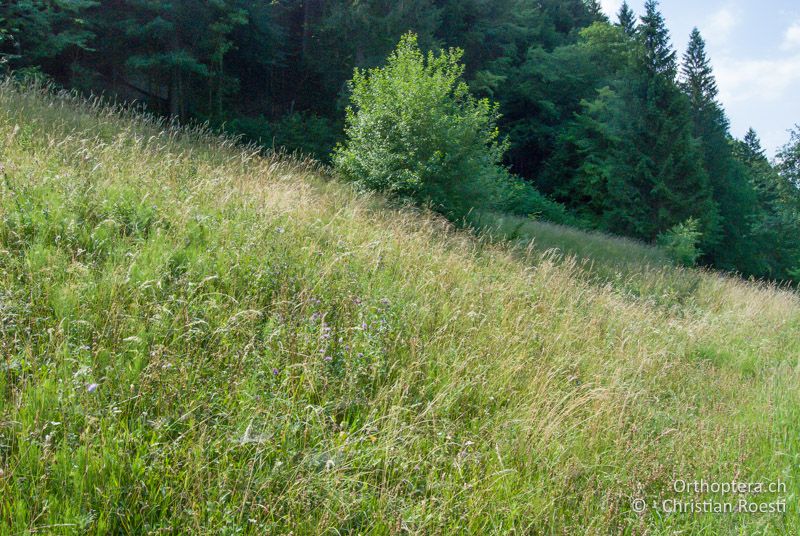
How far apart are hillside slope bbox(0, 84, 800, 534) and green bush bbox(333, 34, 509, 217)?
4644 mm

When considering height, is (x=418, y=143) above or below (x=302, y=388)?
above

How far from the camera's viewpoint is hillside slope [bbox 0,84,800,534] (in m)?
2.23

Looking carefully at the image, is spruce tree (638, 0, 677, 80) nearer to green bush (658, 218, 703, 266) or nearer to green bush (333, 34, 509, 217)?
green bush (658, 218, 703, 266)

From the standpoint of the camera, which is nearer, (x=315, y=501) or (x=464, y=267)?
(x=315, y=501)

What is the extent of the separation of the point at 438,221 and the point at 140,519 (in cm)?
686

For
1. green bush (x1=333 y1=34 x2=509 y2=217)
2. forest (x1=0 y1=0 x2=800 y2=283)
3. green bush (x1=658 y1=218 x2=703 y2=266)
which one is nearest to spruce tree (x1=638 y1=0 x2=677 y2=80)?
forest (x1=0 y1=0 x2=800 y2=283)

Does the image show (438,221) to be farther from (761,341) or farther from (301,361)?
(301,361)

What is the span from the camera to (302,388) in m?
2.93

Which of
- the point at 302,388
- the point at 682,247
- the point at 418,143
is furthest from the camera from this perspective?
the point at 682,247

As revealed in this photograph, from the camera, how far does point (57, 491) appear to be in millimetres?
2043

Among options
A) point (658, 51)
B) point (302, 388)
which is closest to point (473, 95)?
point (658, 51)

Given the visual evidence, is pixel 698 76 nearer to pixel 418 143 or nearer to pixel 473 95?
pixel 473 95

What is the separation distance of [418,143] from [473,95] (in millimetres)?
18041

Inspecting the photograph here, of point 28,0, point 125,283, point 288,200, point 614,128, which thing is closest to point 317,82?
point 28,0
